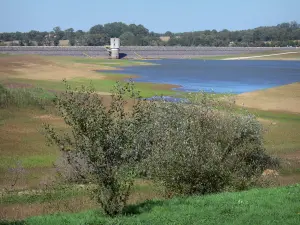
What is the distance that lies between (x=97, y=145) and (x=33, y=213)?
17.6 ft

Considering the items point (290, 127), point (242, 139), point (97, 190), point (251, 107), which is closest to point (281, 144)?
point (290, 127)

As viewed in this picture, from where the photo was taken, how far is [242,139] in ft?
68.2

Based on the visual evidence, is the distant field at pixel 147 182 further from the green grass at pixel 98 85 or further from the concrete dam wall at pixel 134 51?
the concrete dam wall at pixel 134 51

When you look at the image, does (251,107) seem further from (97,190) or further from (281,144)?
(97,190)

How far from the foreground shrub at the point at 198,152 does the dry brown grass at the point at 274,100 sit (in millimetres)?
28171

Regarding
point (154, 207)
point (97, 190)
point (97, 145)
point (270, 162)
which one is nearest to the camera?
point (97, 145)

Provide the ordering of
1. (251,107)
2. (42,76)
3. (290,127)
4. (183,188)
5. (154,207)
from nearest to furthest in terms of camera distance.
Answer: (154,207), (183,188), (290,127), (251,107), (42,76)

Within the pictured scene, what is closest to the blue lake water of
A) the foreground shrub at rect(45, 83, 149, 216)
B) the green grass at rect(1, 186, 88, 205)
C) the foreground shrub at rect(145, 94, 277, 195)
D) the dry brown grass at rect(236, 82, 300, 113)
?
the dry brown grass at rect(236, 82, 300, 113)

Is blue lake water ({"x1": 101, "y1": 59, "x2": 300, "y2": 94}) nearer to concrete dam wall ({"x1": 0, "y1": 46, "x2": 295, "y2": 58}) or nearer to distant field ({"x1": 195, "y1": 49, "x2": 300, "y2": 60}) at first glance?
concrete dam wall ({"x1": 0, "y1": 46, "x2": 295, "y2": 58})

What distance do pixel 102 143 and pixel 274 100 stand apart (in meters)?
45.1

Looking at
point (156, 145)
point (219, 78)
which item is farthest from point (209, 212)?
point (219, 78)

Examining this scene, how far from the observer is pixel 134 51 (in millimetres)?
170125

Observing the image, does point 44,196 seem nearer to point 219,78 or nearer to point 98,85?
point 98,85

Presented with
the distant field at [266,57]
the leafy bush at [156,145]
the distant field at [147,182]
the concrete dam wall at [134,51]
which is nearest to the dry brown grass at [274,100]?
the distant field at [147,182]
